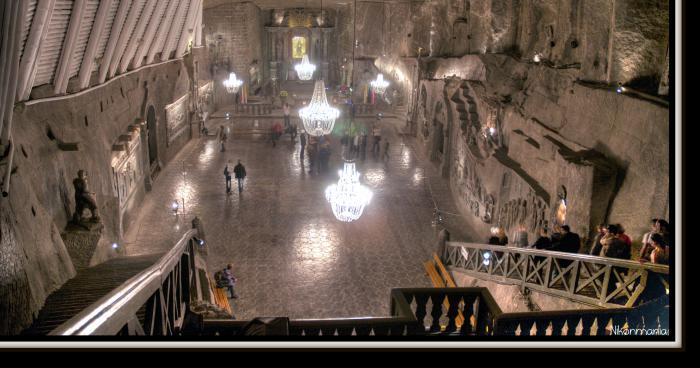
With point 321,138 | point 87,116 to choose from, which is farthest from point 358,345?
point 321,138

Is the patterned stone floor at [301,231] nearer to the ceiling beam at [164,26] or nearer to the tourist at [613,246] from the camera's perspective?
the ceiling beam at [164,26]

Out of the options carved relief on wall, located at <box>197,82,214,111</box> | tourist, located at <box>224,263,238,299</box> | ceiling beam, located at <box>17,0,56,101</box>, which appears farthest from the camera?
carved relief on wall, located at <box>197,82,214,111</box>

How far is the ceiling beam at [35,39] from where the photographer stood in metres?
7.78

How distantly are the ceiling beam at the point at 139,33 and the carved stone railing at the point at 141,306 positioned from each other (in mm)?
8126

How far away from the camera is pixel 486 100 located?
1554cm

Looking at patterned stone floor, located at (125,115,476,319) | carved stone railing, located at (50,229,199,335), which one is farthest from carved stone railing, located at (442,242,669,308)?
carved stone railing, located at (50,229,199,335)

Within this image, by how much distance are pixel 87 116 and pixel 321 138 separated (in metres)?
7.68

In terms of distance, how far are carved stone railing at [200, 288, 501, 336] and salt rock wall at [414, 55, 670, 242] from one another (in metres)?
3.13

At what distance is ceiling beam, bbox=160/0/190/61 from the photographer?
16516 mm

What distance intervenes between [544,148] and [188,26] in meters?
12.6

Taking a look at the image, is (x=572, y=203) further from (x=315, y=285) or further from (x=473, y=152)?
(x=473, y=152)

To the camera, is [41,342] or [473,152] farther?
[473,152]

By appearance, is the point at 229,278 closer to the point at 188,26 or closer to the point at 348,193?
the point at 348,193

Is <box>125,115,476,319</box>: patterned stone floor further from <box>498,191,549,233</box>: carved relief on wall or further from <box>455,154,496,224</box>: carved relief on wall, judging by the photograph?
<box>498,191,549,233</box>: carved relief on wall
